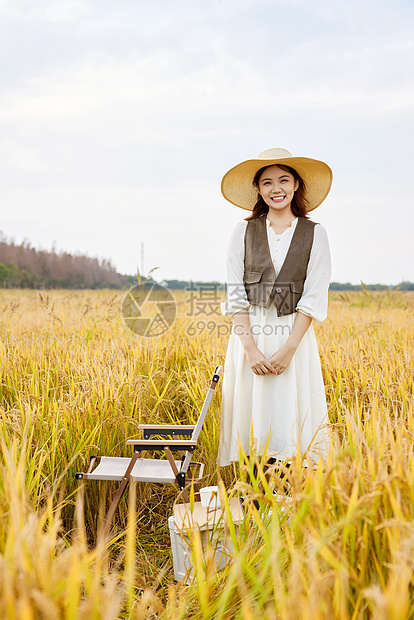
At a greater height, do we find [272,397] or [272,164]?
[272,164]

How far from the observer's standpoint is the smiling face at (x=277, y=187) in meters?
2.37

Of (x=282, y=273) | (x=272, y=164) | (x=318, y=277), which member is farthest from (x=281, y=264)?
(x=272, y=164)

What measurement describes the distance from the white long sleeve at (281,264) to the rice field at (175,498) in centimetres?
52

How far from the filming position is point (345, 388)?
292cm

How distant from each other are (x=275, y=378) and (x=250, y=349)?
7.7 inches

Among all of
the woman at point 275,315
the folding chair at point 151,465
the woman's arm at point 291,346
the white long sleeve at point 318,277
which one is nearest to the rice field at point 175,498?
the folding chair at point 151,465

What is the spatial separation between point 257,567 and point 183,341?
290 centimetres

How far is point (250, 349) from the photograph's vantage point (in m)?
2.27

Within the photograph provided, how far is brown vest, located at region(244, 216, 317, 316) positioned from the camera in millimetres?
2314

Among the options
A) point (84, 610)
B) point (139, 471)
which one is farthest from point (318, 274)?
point (84, 610)

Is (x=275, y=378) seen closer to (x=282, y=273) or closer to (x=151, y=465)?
(x=282, y=273)

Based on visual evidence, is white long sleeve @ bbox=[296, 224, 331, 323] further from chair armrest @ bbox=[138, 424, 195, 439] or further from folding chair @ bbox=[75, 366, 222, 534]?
chair armrest @ bbox=[138, 424, 195, 439]

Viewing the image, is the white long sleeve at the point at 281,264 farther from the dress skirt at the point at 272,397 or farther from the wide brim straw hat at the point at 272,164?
the wide brim straw hat at the point at 272,164

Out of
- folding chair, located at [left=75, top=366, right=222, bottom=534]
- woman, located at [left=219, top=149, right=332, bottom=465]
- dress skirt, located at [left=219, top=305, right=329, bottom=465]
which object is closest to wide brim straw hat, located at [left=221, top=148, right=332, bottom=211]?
woman, located at [left=219, top=149, right=332, bottom=465]
